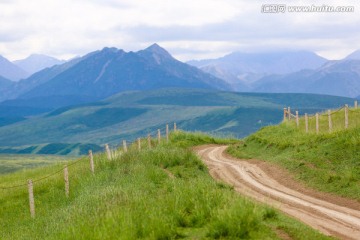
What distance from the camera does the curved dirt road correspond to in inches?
578

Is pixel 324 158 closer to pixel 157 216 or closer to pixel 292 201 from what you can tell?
pixel 292 201

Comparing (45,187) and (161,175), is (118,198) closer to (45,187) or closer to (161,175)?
(161,175)

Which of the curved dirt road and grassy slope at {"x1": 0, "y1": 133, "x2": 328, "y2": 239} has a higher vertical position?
grassy slope at {"x1": 0, "y1": 133, "x2": 328, "y2": 239}

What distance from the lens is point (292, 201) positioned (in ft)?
61.6

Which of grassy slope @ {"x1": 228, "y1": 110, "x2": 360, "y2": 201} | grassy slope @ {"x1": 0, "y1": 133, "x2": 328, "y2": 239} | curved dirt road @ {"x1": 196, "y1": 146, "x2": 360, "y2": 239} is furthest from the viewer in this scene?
grassy slope @ {"x1": 228, "y1": 110, "x2": 360, "y2": 201}

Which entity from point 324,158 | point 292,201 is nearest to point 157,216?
point 292,201

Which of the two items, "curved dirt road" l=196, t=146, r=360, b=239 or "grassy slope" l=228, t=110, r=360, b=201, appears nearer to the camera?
"curved dirt road" l=196, t=146, r=360, b=239

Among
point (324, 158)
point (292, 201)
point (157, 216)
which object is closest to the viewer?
point (157, 216)

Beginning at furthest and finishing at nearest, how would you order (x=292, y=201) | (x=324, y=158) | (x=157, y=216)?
(x=324, y=158) → (x=292, y=201) → (x=157, y=216)

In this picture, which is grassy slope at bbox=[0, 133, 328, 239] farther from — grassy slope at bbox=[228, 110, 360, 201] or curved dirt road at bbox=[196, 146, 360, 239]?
grassy slope at bbox=[228, 110, 360, 201]

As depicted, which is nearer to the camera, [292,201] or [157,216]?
[157,216]

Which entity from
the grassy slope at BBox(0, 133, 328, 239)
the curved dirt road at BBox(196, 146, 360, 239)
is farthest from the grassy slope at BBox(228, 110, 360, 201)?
the grassy slope at BBox(0, 133, 328, 239)

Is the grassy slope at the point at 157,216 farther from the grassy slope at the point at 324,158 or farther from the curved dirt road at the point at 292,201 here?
the grassy slope at the point at 324,158

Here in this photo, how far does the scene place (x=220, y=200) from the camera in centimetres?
1340
